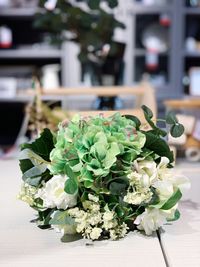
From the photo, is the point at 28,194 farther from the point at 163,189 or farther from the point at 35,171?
the point at 163,189

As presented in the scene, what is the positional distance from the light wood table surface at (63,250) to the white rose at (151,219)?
23mm

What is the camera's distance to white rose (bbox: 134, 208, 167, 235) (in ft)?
2.98

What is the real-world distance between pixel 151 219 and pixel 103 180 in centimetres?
13

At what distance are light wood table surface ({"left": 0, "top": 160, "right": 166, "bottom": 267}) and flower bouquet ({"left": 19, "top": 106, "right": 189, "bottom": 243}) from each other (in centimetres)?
2

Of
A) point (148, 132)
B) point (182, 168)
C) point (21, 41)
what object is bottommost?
point (182, 168)

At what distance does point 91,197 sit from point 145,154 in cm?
14

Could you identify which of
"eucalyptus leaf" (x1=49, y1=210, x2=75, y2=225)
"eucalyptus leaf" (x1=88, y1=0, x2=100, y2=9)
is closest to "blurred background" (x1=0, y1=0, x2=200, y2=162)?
"eucalyptus leaf" (x1=88, y1=0, x2=100, y2=9)

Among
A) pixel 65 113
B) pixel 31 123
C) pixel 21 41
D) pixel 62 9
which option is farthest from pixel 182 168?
pixel 21 41

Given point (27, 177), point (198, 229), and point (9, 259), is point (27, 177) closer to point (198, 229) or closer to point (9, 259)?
point (9, 259)

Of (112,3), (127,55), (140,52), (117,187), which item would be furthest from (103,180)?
(140,52)

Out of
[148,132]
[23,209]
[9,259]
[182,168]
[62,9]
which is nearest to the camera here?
[9,259]

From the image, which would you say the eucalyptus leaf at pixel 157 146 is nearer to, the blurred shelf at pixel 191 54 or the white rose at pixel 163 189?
the white rose at pixel 163 189

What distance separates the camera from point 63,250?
0.88m

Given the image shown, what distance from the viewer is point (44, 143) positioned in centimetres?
98
